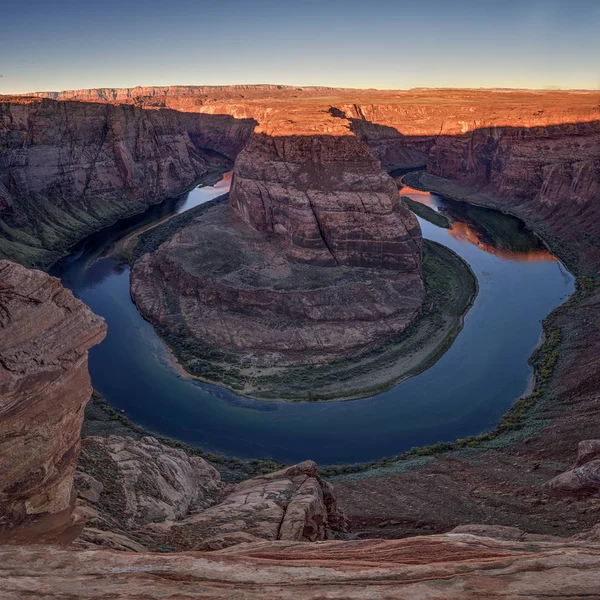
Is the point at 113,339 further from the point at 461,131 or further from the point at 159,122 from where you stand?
the point at 461,131

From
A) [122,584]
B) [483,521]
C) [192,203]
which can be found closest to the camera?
[122,584]

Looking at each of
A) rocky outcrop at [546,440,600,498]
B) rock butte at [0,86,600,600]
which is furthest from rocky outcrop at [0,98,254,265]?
rocky outcrop at [546,440,600,498]

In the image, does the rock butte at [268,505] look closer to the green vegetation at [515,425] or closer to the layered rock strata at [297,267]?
the green vegetation at [515,425]

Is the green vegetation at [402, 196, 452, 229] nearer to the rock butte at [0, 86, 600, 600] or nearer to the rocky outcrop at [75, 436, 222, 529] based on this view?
the rock butte at [0, 86, 600, 600]

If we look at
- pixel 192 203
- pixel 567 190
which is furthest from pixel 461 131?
pixel 192 203

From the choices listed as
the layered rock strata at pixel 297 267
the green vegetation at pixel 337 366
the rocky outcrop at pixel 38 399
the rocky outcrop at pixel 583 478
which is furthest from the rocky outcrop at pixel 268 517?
the layered rock strata at pixel 297 267
